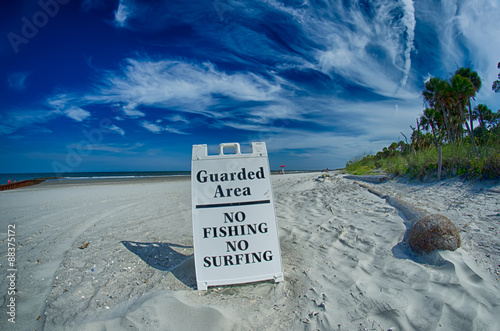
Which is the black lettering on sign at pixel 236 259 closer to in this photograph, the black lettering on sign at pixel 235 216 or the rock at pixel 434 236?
the black lettering on sign at pixel 235 216

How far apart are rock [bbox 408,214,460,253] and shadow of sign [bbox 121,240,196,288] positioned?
104 inches

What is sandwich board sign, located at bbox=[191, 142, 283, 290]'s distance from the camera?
8.21 feet

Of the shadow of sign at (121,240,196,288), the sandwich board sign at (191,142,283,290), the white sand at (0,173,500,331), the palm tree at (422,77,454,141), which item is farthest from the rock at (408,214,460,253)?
the palm tree at (422,77,454,141)

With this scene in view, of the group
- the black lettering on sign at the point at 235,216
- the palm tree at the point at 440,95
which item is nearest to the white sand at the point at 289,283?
the black lettering on sign at the point at 235,216

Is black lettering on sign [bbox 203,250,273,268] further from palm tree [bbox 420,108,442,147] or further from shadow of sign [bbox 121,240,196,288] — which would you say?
palm tree [bbox 420,108,442,147]

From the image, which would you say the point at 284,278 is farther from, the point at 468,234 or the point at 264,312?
the point at 468,234

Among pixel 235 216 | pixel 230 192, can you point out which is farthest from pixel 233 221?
pixel 230 192

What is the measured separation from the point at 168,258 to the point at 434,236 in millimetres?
3273

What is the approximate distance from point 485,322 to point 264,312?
5.26 ft

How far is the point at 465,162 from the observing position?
630cm

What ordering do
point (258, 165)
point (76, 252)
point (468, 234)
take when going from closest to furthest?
point (258, 165) < point (468, 234) < point (76, 252)

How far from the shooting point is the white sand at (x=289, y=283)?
1.90 meters

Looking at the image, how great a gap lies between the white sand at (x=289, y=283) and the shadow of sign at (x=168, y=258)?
13 mm

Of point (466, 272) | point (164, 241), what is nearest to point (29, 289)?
point (164, 241)
